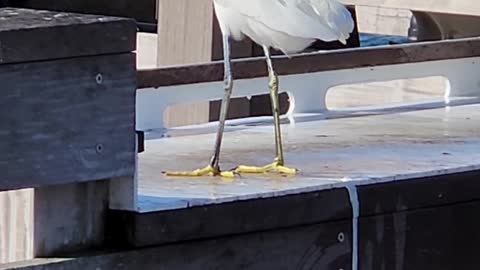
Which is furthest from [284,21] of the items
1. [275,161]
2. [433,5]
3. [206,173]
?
[433,5]

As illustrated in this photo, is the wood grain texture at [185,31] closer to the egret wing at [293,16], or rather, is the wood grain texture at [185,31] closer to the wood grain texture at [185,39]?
the wood grain texture at [185,39]

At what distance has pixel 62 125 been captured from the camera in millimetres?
2705

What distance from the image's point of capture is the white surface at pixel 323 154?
3271mm

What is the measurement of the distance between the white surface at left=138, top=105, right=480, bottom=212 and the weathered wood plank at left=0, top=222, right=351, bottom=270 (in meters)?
0.09

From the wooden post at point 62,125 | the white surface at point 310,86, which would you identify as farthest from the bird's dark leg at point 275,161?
the wooden post at point 62,125

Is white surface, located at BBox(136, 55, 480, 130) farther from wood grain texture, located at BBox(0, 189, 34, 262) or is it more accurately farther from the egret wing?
wood grain texture, located at BBox(0, 189, 34, 262)

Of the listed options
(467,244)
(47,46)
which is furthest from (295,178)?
(47,46)

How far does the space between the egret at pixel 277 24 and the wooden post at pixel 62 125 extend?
0.90 m

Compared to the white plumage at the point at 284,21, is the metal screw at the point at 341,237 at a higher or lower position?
lower

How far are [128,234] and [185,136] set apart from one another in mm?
1508

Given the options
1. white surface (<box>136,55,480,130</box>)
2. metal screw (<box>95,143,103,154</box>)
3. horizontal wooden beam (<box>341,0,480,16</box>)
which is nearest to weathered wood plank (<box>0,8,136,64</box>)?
metal screw (<box>95,143,103,154</box>)

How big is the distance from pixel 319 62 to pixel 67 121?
217 centimetres

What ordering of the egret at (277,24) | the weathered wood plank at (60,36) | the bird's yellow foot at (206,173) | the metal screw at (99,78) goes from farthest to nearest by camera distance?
the egret at (277,24), the bird's yellow foot at (206,173), the metal screw at (99,78), the weathered wood plank at (60,36)

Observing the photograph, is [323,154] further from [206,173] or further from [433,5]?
[433,5]
